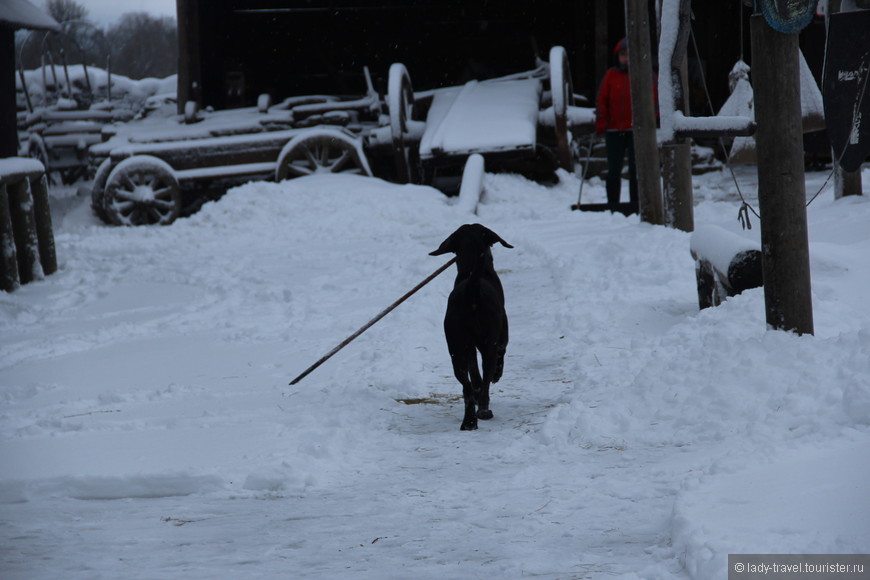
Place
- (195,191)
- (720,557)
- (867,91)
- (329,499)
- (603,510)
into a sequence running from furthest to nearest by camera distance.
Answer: (195,191)
(867,91)
(329,499)
(603,510)
(720,557)

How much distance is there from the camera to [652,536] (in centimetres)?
329

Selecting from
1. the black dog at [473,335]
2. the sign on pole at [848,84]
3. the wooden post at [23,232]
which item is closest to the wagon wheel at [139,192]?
the wooden post at [23,232]

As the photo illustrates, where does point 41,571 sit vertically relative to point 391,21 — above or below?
below

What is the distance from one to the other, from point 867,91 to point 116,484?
13.7 feet

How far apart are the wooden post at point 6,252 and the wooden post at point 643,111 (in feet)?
21.0

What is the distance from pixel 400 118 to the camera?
49.6 ft

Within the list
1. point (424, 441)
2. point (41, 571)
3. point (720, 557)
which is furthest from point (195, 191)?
point (720, 557)

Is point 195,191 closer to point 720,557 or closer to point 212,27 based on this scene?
point 212,27

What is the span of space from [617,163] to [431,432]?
310 inches

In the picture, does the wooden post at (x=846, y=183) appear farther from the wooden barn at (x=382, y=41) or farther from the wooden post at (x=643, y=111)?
the wooden barn at (x=382, y=41)

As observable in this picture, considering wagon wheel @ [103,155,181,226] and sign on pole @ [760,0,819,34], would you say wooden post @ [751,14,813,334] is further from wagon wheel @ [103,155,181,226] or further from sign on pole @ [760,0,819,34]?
wagon wheel @ [103,155,181,226]

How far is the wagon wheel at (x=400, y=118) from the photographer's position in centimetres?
1512

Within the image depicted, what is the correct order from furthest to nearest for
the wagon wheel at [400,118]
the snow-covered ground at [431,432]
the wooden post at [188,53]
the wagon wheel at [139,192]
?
the wooden post at [188,53] → the wagon wheel at [400,118] → the wagon wheel at [139,192] → the snow-covered ground at [431,432]

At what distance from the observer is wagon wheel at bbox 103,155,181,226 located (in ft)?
47.9
